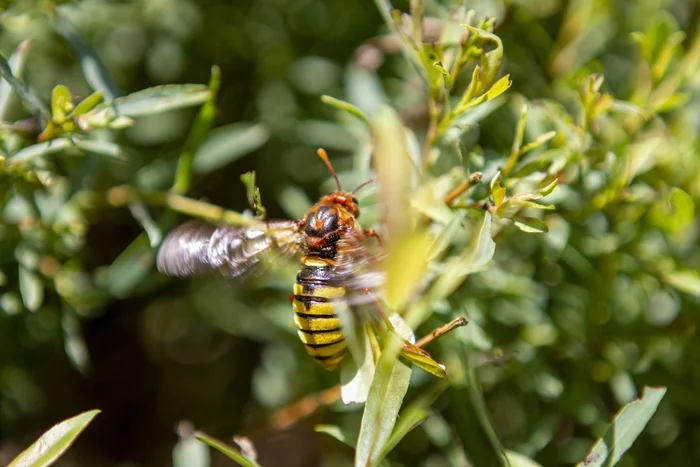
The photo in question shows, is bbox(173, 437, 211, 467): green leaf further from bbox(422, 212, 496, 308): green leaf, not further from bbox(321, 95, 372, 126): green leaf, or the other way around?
bbox(321, 95, 372, 126): green leaf

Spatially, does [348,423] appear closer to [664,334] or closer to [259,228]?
[259,228]

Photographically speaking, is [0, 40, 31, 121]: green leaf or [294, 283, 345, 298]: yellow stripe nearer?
[294, 283, 345, 298]: yellow stripe

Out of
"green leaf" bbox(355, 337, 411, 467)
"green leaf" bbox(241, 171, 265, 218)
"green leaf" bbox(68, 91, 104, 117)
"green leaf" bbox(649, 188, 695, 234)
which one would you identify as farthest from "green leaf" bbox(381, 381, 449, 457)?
"green leaf" bbox(68, 91, 104, 117)

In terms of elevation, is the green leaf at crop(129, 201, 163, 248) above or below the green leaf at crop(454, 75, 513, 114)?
below

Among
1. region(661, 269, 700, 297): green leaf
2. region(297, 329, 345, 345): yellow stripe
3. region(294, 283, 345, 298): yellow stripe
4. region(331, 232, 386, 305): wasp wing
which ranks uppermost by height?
region(331, 232, 386, 305): wasp wing

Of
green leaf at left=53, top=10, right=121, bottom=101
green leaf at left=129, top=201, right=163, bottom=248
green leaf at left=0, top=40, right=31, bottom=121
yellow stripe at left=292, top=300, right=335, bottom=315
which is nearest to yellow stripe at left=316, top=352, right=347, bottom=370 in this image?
yellow stripe at left=292, top=300, right=335, bottom=315

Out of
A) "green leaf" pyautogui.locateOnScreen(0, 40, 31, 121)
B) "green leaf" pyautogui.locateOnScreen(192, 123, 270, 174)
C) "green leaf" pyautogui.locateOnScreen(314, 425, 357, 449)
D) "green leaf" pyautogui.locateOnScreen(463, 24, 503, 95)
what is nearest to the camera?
"green leaf" pyautogui.locateOnScreen(463, 24, 503, 95)

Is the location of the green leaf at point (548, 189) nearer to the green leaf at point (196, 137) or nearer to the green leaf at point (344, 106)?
the green leaf at point (344, 106)

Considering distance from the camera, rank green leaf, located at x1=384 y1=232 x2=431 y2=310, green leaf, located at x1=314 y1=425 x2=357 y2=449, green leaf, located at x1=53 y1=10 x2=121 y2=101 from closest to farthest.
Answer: green leaf, located at x1=384 y1=232 x2=431 y2=310, green leaf, located at x1=314 y1=425 x2=357 y2=449, green leaf, located at x1=53 y1=10 x2=121 y2=101
